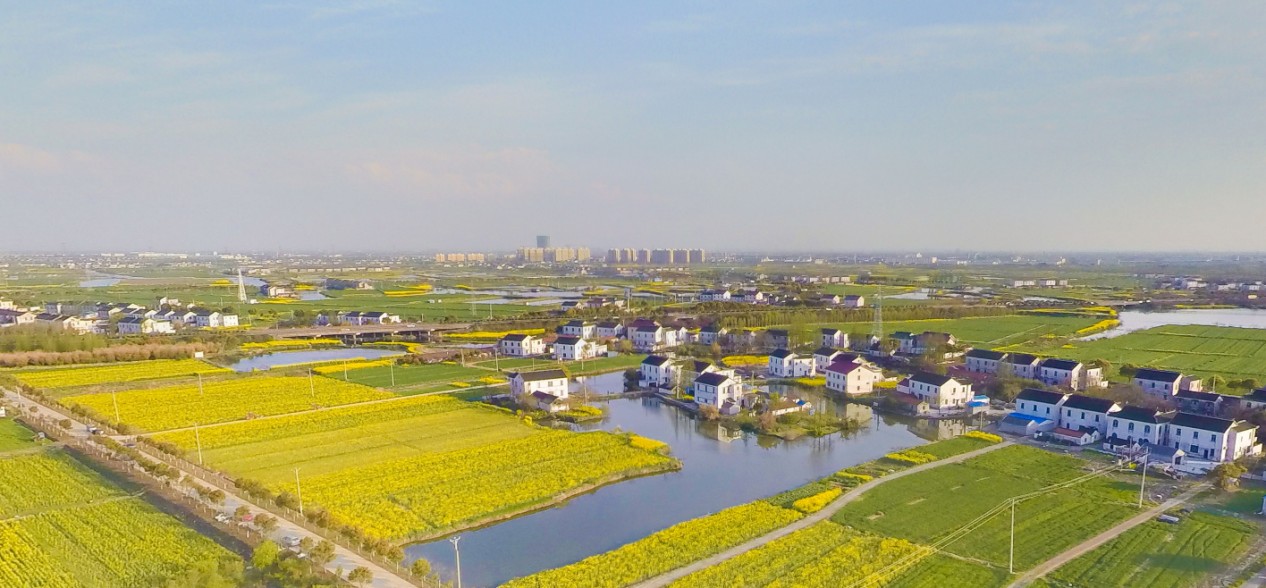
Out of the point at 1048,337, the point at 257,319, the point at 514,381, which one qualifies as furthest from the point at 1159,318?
the point at 257,319

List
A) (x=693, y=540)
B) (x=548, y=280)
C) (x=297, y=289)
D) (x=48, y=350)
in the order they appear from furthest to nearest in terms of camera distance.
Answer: (x=548, y=280)
(x=297, y=289)
(x=48, y=350)
(x=693, y=540)

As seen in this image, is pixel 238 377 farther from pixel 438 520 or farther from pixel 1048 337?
pixel 1048 337

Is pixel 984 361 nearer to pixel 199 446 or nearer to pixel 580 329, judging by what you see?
pixel 580 329


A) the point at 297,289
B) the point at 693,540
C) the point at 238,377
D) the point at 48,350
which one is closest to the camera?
the point at 693,540

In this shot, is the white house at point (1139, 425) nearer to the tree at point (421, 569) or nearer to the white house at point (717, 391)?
the white house at point (717, 391)

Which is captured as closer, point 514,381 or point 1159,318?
point 514,381

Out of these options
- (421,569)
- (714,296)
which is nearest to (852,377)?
(421,569)
